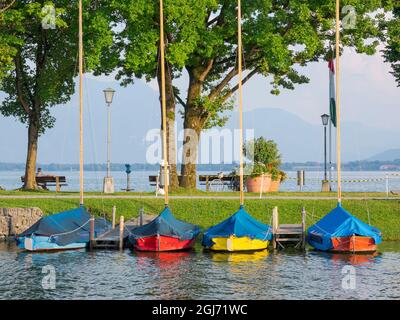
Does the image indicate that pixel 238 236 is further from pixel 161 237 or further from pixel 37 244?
pixel 37 244

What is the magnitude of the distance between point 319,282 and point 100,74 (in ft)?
104

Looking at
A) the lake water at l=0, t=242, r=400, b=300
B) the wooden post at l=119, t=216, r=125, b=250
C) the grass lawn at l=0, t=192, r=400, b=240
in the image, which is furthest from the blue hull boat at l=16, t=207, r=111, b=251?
the grass lawn at l=0, t=192, r=400, b=240

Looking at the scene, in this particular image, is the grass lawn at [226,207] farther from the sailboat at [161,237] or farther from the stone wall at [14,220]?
the sailboat at [161,237]

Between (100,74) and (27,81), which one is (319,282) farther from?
(27,81)

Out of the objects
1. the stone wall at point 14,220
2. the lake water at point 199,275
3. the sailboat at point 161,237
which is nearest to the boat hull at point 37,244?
the lake water at point 199,275

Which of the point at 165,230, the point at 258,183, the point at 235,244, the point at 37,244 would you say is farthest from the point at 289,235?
the point at 258,183

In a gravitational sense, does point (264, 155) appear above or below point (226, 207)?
above

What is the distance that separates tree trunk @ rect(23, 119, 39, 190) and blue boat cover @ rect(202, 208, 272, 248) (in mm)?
22396

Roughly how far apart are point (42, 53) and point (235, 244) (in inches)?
1070

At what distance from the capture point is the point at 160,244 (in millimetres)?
36562

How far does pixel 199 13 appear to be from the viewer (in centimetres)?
4956

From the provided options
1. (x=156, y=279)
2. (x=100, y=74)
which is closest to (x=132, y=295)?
(x=156, y=279)

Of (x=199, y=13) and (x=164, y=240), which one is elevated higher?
(x=199, y=13)

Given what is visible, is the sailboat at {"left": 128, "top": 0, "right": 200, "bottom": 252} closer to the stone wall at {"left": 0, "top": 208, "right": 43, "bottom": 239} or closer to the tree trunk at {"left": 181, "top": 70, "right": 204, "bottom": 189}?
the stone wall at {"left": 0, "top": 208, "right": 43, "bottom": 239}
